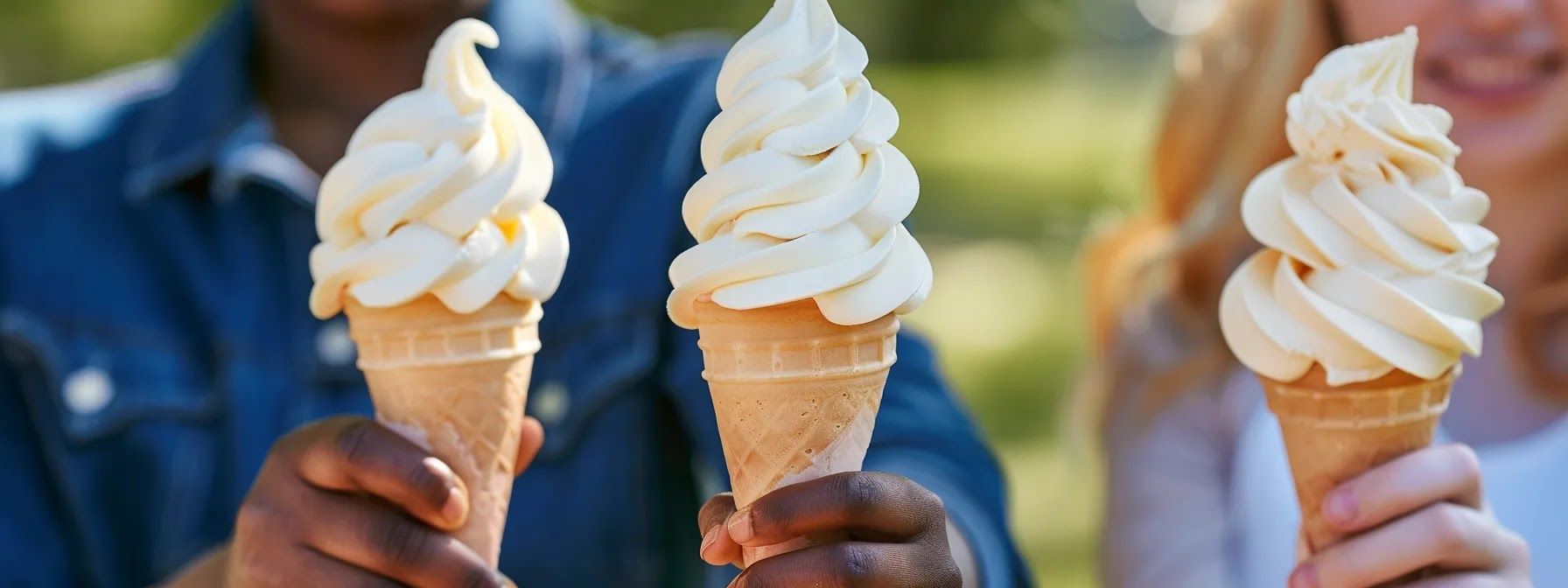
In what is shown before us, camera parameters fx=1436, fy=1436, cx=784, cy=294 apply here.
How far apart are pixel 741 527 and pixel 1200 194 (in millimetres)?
1752

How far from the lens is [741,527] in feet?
4.86

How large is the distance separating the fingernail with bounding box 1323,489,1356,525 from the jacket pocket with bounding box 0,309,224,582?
5.69 feet

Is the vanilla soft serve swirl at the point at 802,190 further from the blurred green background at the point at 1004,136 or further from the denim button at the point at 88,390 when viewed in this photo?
the blurred green background at the point at 1004,136

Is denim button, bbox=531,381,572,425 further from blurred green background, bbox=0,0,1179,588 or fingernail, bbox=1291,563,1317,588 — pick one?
blurred green background, bbox=0,0,1179,588

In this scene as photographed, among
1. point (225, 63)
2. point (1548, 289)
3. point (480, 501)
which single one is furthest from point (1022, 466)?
point (480, 501)

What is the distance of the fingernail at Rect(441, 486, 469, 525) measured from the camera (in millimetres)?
1577

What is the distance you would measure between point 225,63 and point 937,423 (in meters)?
1.41

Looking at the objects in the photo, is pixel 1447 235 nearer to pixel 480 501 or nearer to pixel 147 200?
pixel 480 501

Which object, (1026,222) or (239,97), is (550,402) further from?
(1026,222)

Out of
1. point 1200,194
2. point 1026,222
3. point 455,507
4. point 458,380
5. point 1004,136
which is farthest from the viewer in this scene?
point 1004,136

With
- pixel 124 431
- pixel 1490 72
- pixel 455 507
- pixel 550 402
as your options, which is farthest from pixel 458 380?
pixel 1490 72

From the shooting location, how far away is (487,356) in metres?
1.70

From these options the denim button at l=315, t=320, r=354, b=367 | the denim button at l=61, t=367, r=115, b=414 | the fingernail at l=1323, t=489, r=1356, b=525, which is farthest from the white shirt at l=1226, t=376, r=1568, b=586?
the denim button at l=61, t=367, r=115, b=414

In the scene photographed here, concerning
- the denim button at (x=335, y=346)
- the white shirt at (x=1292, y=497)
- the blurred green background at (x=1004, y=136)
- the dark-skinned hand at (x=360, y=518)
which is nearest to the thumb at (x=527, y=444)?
the dark-skinned hand at (x=360, y=518)
